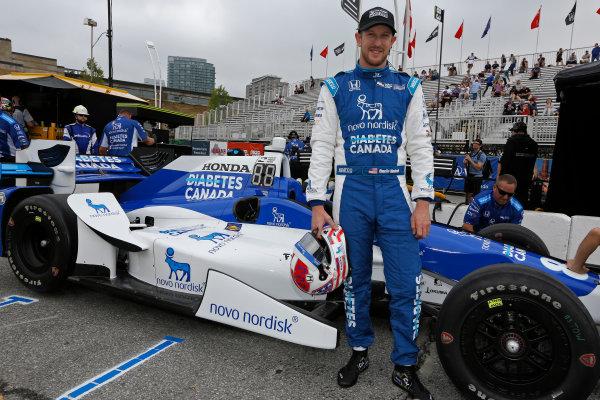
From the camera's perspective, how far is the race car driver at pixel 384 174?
2.21m

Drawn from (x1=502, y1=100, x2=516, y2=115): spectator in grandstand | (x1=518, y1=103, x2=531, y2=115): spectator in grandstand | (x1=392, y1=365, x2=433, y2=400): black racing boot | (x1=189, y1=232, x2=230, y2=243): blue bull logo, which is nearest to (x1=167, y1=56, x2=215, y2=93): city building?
(x1=502, y1=100, x2=516, y2=115): spectator in grandstand

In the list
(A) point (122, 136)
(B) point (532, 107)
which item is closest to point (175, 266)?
(A) point (122, 136)

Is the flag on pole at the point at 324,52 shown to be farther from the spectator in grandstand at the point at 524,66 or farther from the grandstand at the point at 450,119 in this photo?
the spectator in grandstand at the point at 524,66

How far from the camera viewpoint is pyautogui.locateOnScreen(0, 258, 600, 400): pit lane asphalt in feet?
7.32

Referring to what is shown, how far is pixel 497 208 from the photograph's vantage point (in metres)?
4.04

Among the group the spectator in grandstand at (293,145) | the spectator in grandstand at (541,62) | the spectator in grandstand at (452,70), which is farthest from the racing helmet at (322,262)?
the spectator in grandstand at (452,70)

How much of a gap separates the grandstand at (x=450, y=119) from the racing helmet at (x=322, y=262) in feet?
40.8

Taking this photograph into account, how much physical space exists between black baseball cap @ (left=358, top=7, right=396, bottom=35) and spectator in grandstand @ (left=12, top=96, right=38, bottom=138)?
7736 millimetres

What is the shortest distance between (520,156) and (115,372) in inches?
243

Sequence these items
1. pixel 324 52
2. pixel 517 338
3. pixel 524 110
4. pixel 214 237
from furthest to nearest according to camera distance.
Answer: pixel 324 52 → pixel 524 110 → pixel 214 237 → pixel 517 338

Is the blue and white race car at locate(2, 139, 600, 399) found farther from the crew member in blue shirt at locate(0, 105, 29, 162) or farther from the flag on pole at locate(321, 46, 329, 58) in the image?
the flag on pole at locate(321, 46, 329, 58)

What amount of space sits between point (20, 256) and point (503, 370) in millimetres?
3626

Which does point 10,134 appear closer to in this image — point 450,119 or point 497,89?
point 450,119

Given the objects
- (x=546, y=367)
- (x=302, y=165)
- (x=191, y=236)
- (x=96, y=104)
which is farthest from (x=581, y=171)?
(x=96, y=104)
